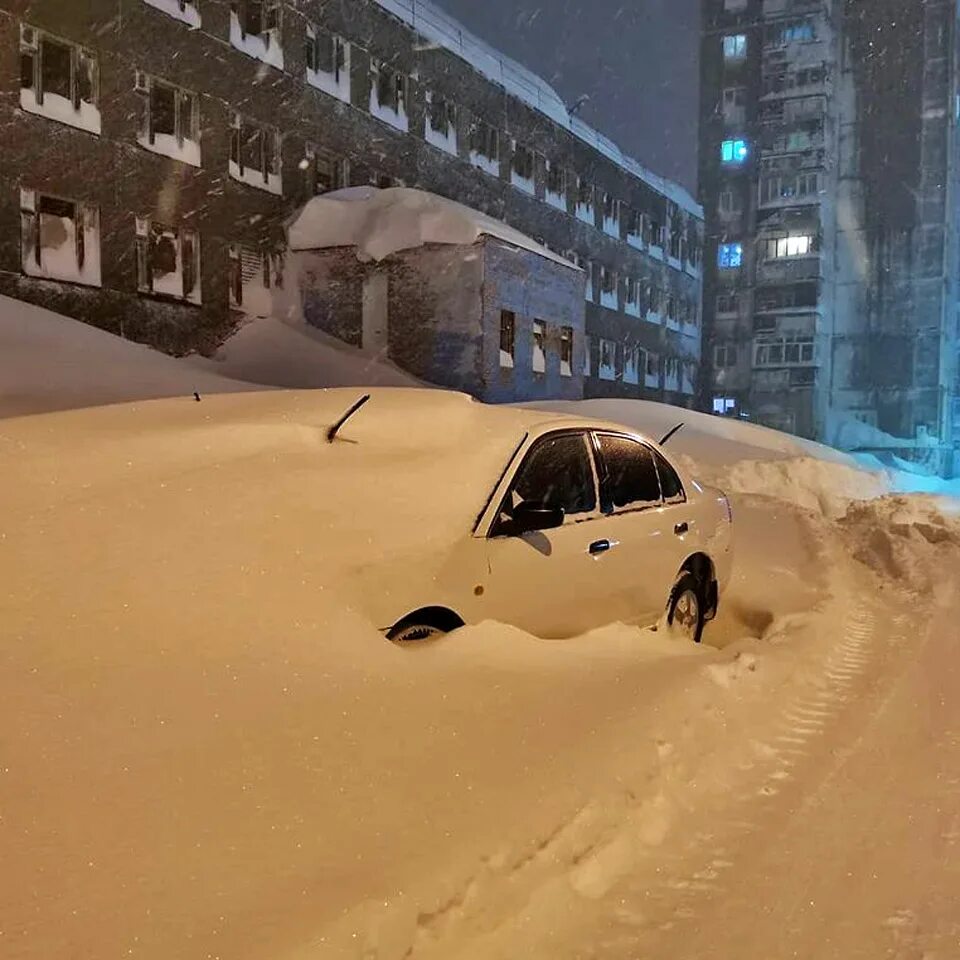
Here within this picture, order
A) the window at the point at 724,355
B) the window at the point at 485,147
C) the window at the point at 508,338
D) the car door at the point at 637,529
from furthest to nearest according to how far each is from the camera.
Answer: the window at the point at 724,355 < the window at the point at 485,147 < the window at the point at 508,338 < the car door at the point at 637,529

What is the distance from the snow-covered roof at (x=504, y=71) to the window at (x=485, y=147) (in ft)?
5.69

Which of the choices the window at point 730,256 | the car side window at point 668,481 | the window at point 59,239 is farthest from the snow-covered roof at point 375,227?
the window at point 730,256

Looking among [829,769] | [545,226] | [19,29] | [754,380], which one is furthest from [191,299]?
[754,380]

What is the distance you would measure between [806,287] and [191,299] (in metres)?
35.6

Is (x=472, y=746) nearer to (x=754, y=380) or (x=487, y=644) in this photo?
(x=487, y=644)

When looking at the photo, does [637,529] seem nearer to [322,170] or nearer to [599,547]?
[599,547]

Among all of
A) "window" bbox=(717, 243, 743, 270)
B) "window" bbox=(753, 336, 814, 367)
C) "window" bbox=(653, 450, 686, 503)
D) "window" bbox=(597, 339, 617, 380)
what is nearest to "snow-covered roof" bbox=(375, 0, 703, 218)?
"window" bbox=(717, 243, 743, 270)

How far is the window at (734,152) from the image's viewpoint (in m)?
50.0

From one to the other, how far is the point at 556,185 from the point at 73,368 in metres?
25.1

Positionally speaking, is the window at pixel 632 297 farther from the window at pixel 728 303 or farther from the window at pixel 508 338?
the window at pixel 508 338

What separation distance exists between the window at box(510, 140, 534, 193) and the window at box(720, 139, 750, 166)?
20.0m

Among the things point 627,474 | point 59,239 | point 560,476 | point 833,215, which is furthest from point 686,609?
point 833,215

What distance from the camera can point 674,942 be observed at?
295 centimetres

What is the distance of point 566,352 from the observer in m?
30.1
